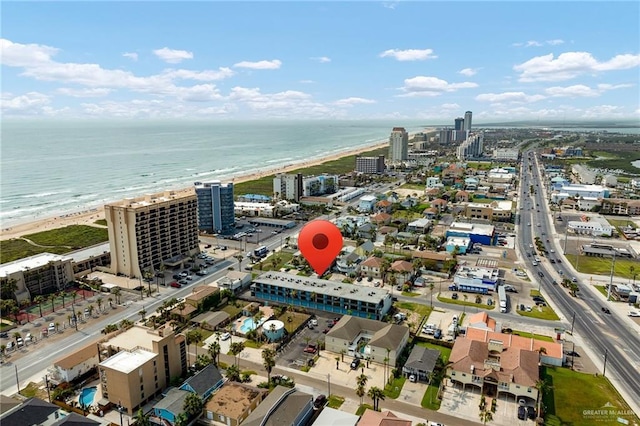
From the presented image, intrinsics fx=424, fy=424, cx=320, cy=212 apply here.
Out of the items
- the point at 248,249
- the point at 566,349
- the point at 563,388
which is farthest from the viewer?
the point at 248,249

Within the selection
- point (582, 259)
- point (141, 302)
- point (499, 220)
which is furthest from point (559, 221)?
point (141, 302)

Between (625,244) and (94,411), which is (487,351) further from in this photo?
(625,244)

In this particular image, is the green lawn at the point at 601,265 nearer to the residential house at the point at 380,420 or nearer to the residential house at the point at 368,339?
the residential house at the point at 368,339

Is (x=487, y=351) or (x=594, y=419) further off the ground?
(x=487, y=351)

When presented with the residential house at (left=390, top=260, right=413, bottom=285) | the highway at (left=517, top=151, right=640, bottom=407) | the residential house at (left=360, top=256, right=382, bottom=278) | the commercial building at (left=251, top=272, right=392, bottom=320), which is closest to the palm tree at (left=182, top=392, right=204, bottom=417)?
the commercial building at (left=251, top=272, right=392, bottom=320)

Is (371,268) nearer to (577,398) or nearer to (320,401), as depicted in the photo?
(320,401)

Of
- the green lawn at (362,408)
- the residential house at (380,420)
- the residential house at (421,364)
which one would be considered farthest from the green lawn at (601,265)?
the residential house at (380,420)
